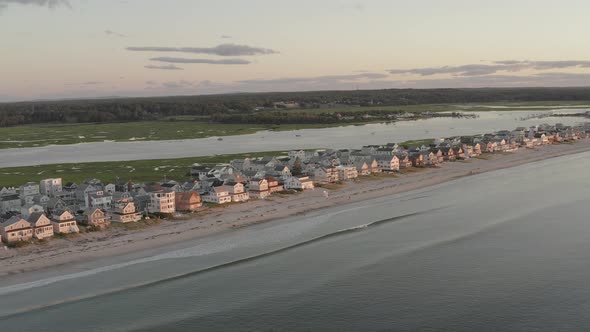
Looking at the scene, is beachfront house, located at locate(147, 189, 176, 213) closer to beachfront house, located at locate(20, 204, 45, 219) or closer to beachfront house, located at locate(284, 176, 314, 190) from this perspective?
beachfront house, located at locate(20, 204, 45, 219)

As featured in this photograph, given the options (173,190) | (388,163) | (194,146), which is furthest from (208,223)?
(194,146)

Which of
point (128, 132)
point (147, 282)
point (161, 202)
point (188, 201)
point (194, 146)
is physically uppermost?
point (128, 132)

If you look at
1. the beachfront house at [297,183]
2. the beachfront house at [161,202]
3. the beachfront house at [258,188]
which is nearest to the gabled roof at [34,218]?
the beachfront house at [161,202]

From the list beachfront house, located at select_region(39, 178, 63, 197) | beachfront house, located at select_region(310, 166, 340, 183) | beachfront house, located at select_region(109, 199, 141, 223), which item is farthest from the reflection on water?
beachfront house, located at select_region(109, 199, 141, 223)

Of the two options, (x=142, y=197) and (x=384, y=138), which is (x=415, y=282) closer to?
(x=142, y=197)

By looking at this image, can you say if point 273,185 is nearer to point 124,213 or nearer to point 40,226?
point 124,213
